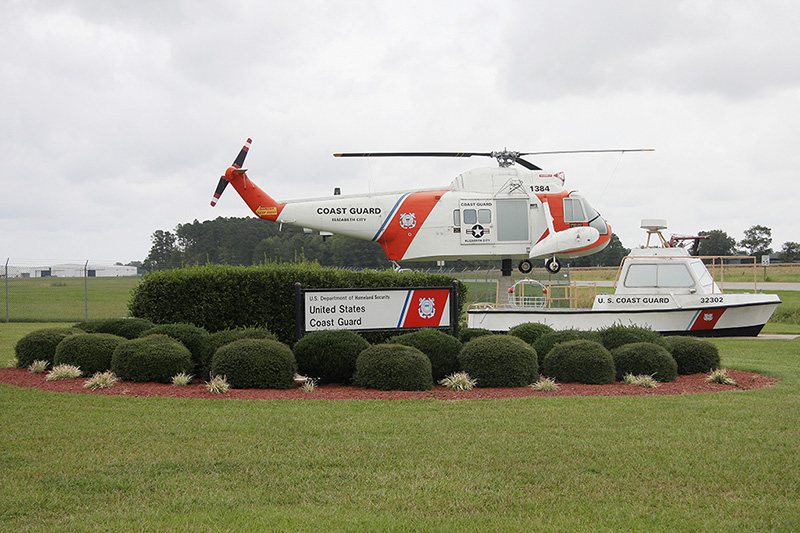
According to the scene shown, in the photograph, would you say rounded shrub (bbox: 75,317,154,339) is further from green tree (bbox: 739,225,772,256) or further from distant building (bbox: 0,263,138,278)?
green tree (bbox: 739,225,772,256)

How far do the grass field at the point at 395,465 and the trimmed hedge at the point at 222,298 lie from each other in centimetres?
401

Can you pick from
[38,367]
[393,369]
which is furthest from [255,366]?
[38,367]

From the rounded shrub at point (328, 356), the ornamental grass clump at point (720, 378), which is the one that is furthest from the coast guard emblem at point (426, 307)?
the ornamental grass clump at point (720, 378)

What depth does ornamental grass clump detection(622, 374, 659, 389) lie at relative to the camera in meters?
9.87

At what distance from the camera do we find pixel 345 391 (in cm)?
947

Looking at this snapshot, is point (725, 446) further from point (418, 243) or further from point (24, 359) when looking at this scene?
point (418, 243)

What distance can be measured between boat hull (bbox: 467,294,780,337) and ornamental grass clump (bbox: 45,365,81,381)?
11726 mm

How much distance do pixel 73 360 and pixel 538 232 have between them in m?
14.3

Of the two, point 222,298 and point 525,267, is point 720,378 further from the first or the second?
point 525,267

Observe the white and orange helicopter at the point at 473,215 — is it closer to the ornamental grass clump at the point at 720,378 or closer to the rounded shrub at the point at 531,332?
the rounded shrub at the point at 531,332

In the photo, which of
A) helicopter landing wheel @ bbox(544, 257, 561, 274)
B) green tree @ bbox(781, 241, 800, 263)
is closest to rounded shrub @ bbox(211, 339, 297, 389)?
helicopter landing wheel @ bbox(544, 257, 561, 274)

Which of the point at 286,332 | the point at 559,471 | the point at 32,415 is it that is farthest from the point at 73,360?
the point at 559,471

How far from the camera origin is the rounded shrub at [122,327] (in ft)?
37.7

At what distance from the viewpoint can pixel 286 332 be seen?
12547 millimetres
